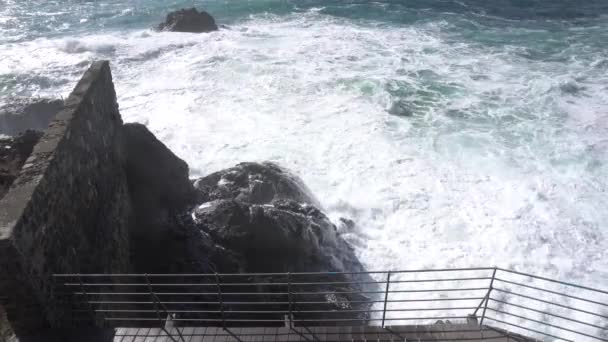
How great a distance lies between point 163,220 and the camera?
10.1 m

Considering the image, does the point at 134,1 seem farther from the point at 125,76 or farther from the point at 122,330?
the point at 122,330

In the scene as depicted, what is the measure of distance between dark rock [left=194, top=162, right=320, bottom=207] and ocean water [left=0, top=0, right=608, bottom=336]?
188 centimetres

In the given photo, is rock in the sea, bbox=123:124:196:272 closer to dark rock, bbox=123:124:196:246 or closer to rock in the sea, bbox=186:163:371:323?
dark rock, bbox=123:124:196:246

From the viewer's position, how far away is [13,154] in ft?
28.7

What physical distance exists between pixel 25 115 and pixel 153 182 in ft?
25.1

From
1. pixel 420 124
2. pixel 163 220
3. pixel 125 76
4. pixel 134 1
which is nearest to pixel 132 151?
pixel 163 220

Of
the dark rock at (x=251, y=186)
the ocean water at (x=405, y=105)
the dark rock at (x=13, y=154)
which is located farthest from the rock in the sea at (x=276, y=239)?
the dark rock at (x=13, y=154)

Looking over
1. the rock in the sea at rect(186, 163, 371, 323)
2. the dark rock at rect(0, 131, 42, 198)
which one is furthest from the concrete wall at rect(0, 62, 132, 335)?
the rock in the sea at rect(186, 163, 371, 323)

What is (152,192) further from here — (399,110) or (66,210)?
(399,110)

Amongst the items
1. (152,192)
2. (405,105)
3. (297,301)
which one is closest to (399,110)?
(405,105)

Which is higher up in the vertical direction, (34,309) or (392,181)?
(34,309)

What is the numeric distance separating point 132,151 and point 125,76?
45.3ft

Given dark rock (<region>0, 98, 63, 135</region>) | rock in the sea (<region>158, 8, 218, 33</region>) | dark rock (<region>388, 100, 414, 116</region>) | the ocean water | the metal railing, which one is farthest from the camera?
rock in the sea (<region>158, 8, 218, 33</region>)

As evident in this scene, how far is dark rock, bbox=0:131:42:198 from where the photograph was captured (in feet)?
25.9
